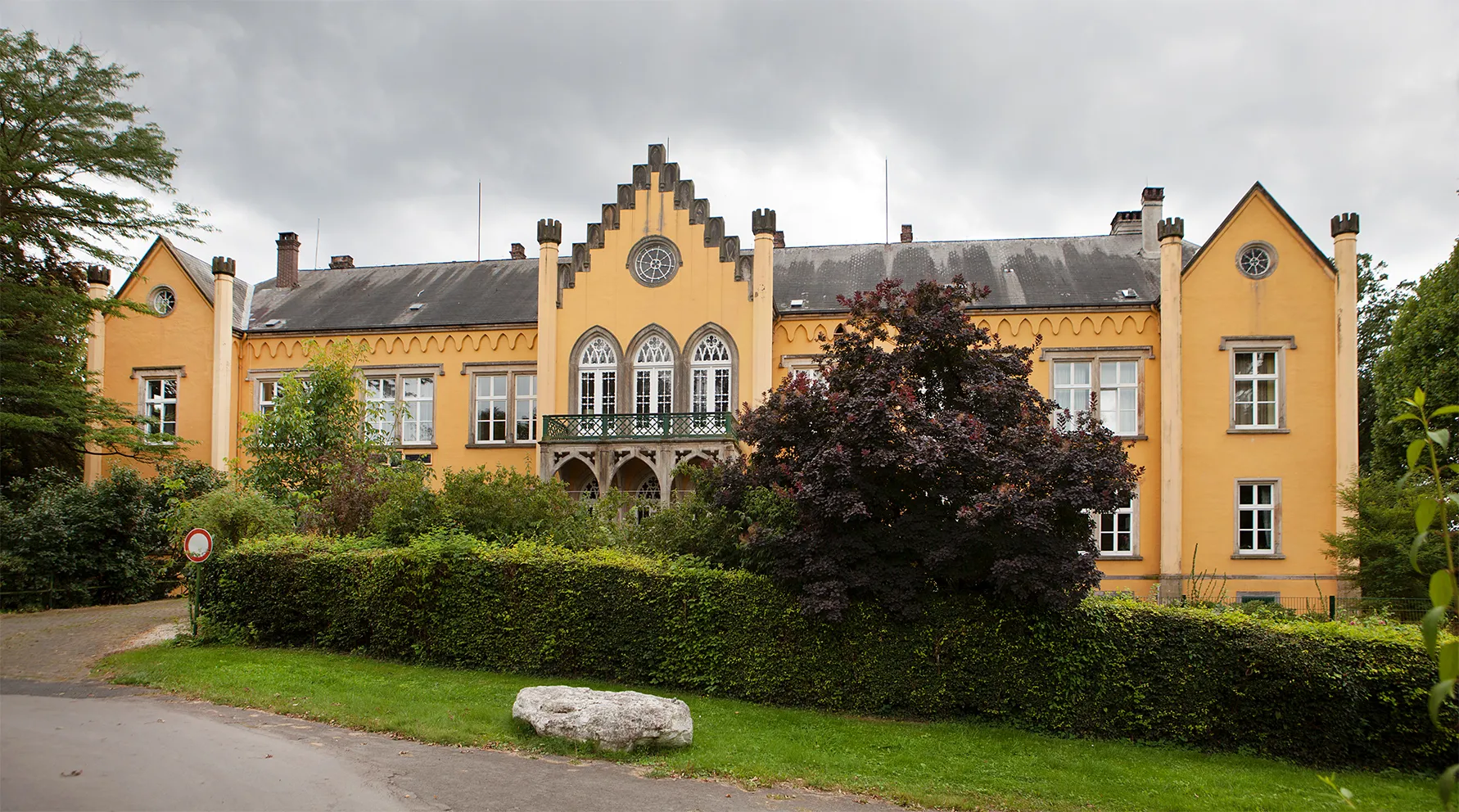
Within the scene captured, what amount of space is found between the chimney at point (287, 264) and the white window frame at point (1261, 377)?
109 ft

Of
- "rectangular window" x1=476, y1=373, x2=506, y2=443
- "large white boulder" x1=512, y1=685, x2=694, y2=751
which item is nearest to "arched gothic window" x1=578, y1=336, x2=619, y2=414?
"rectangular window" x1=476, y1=373, x2=506, y2=443

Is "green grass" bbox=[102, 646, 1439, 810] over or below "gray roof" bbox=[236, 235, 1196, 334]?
below

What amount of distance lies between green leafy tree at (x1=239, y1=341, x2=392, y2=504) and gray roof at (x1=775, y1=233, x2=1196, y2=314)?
13.4 meters

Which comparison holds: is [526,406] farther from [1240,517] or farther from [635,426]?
[1240,517]

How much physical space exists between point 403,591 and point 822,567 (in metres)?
7.62

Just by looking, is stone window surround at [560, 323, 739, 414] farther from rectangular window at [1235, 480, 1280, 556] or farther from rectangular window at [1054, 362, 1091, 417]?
rectangular window at [1235, 480, 1280, 556]

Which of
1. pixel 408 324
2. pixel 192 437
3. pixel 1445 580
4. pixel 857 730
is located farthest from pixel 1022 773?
pixel 192 437

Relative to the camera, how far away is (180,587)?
26.2 m

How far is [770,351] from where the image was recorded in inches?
1156

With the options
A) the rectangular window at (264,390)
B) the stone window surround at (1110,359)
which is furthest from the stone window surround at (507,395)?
the stone window surround at (1110,359)

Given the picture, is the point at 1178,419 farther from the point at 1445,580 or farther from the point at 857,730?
the point at 1445,580

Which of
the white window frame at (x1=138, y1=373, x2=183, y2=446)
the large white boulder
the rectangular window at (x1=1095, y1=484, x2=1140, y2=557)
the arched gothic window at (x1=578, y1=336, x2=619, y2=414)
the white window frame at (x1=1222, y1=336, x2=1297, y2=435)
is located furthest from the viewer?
the white window frame at (x1=138, y1=373, x2=183, y2=446)

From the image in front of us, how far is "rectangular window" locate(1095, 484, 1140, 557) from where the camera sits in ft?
94.5

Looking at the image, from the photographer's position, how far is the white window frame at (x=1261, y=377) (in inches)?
1112
